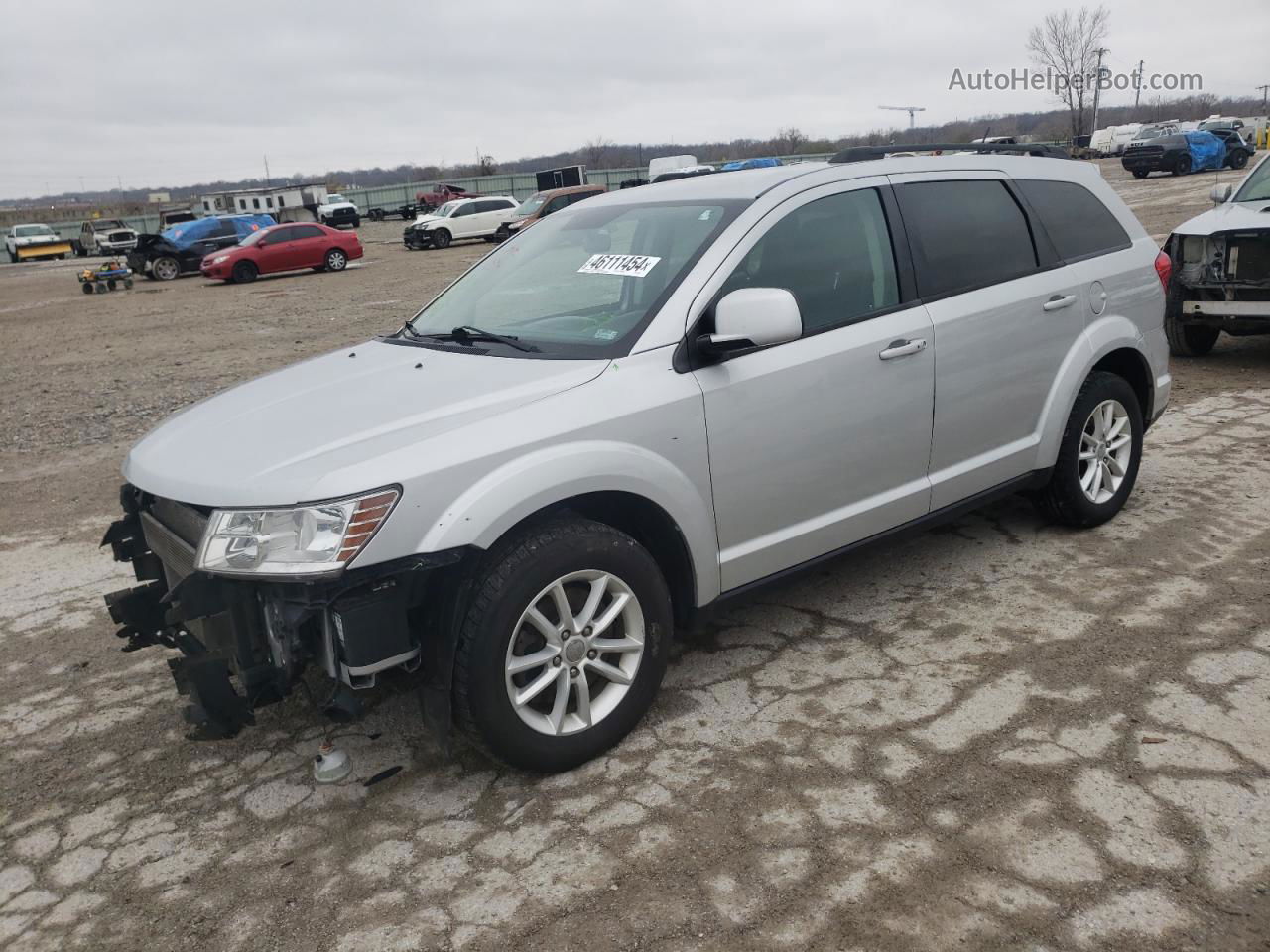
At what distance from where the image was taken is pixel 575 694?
3234 millimetres

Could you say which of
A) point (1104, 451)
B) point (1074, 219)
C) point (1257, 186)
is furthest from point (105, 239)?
point (1104, 451)

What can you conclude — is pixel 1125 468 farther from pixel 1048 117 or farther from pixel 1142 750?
pixel 1048 117

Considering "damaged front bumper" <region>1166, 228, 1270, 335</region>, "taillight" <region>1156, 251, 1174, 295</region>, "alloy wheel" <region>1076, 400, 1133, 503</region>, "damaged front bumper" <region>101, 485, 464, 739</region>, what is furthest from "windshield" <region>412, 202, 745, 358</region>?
"damaged front bumper" <region>1166, 228, 1270, 335</region>

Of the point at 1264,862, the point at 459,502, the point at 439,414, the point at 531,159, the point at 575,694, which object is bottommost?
the point at 1264,862

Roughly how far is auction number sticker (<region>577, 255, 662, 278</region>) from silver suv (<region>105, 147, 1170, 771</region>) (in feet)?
0.04

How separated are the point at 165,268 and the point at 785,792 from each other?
94.9 ft

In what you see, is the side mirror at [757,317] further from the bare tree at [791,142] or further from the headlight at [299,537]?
the bare tree at [791,142]

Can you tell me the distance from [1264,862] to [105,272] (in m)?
27.0

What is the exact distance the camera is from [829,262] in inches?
151

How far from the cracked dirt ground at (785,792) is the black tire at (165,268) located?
25693 mm

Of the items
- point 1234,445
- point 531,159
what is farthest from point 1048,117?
point 1234,445

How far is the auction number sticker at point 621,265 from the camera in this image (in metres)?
3.67

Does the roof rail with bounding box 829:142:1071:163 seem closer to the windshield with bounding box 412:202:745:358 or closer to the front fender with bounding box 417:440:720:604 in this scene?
the windshield with bounding box 412:202:745:358

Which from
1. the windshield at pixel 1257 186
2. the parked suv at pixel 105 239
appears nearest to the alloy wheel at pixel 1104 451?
the windshield at pixel 1257 186
